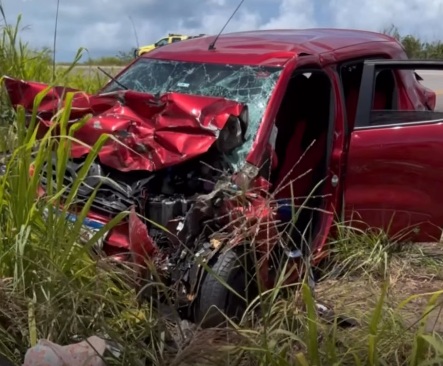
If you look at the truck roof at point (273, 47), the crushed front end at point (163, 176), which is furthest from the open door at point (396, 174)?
the crushed front end at point (163, 176)

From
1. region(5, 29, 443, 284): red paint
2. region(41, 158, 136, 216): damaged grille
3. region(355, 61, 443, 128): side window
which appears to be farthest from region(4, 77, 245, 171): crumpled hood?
region(355, 61, 443, 128): side window

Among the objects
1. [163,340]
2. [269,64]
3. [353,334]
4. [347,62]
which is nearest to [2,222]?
[163,340]

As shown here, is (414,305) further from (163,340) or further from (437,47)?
(437,47)

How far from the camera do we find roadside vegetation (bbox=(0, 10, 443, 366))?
3033 mm

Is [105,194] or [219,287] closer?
[219,287]

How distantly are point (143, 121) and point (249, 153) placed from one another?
71 centimetres

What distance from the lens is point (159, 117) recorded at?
4.56 metres

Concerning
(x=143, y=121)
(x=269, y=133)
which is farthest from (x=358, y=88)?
(x=143, y=121)

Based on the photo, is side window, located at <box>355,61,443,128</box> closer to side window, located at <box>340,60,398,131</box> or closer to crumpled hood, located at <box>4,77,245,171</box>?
side window, located at <box>340,60,398,131</box>

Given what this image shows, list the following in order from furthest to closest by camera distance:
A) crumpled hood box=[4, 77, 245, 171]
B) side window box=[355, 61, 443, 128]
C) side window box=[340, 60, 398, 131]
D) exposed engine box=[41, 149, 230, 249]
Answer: side window box=[340, 60, 398, 131], side window box=[355, 61, 443, 128], crumpled hood box=[4, 77, 245, 171], exposed engine box=[41, 149, 230, 249]

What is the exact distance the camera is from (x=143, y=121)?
4.56m

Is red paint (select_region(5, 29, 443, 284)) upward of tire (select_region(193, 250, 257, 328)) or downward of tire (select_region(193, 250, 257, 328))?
upward

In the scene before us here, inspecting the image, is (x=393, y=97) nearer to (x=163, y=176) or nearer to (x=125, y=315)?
(x=163, y=176)

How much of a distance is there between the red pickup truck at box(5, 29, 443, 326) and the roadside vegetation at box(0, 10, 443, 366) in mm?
234
